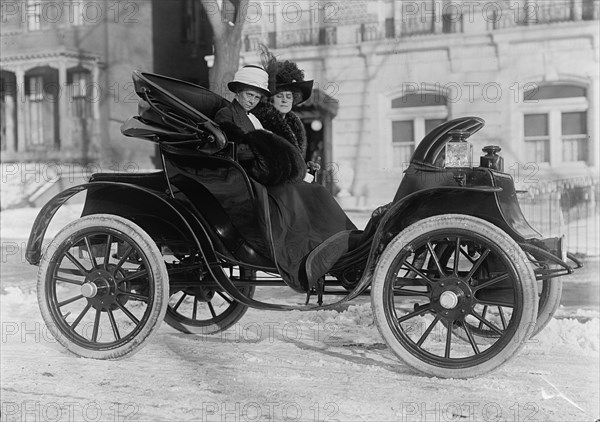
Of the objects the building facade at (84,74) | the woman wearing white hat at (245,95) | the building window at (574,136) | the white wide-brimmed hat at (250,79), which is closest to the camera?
the woman wearing white hat at (245,95)

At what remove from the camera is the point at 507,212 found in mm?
3396

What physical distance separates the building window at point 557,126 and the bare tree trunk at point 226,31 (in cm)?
420

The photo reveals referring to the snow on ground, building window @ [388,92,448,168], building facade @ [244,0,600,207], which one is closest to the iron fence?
building facade @ [244,0,600,207]

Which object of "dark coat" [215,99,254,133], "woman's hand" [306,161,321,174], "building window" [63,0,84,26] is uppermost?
"building window" [63,0,84,26]

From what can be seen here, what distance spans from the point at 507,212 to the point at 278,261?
1.20 m

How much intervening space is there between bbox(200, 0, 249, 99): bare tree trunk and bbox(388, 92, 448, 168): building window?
319 centimetres

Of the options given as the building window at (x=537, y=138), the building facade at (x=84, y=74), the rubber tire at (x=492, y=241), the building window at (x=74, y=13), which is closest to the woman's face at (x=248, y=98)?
the rubber tire at (x=492, y=241)

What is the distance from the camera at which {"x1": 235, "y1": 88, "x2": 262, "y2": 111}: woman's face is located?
386 cm

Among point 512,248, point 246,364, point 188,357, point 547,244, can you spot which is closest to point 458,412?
point 512,248

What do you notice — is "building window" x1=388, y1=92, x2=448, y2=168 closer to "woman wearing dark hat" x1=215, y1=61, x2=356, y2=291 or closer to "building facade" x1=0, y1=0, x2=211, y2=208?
"woman wearing dark hat" x1=215, y1=61, x2=356, y2=291

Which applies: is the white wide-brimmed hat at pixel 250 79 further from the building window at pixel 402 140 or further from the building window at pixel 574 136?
the building window at pixel 574 136

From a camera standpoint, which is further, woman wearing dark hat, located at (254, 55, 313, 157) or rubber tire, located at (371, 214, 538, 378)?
woman wearing dark hat, located at (254, 55, 313, 157)

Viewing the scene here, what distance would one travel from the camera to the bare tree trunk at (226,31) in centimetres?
588

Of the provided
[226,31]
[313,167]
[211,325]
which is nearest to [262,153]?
[313,167]
